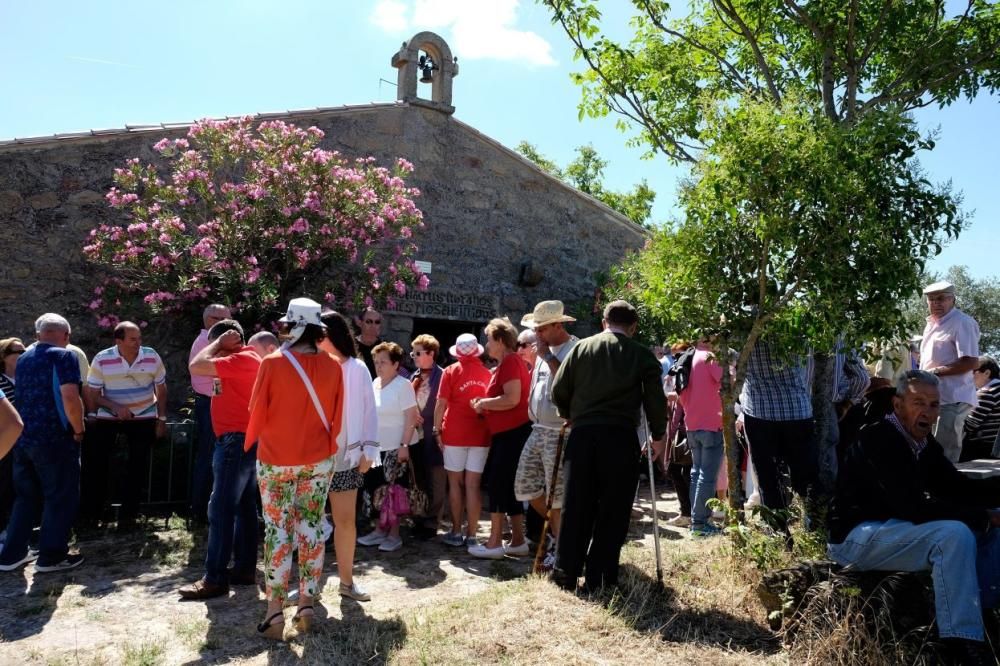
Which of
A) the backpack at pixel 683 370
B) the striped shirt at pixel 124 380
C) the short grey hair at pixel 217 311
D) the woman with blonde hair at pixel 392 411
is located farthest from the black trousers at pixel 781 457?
the striped shirt at pixel 124 380

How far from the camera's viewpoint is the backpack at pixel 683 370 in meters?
7.16

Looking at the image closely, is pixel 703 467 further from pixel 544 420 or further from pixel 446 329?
pixel 446 329

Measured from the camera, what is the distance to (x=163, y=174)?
945 cm

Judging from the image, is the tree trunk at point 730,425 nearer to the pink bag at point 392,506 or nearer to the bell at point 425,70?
the pink bag at point 392,506

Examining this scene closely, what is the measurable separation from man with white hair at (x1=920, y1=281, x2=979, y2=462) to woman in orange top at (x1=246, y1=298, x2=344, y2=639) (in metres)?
4.49

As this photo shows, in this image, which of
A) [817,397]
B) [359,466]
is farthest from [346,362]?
[817,397]

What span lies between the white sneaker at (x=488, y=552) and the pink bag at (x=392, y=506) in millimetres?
730

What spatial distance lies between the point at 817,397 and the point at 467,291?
20.9 ft

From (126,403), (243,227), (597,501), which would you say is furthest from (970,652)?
(243,227)

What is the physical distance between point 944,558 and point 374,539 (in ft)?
14.8

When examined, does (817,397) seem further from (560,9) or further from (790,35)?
(560,9)

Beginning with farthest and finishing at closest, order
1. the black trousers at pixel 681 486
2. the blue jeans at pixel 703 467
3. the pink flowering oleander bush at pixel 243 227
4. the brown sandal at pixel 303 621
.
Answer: the pink flowering oleander bush at pixel 243 227, the black trousers at pixel 681 486, the blue jeans at pixel 703 467, the brown sandal at pixel 303 621

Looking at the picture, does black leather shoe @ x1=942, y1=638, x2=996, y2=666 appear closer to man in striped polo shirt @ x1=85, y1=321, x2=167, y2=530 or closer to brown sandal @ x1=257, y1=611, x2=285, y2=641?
brown sandal @ x1=257, y1=611, x2=285, y2=641

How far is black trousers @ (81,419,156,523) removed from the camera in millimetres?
6891
